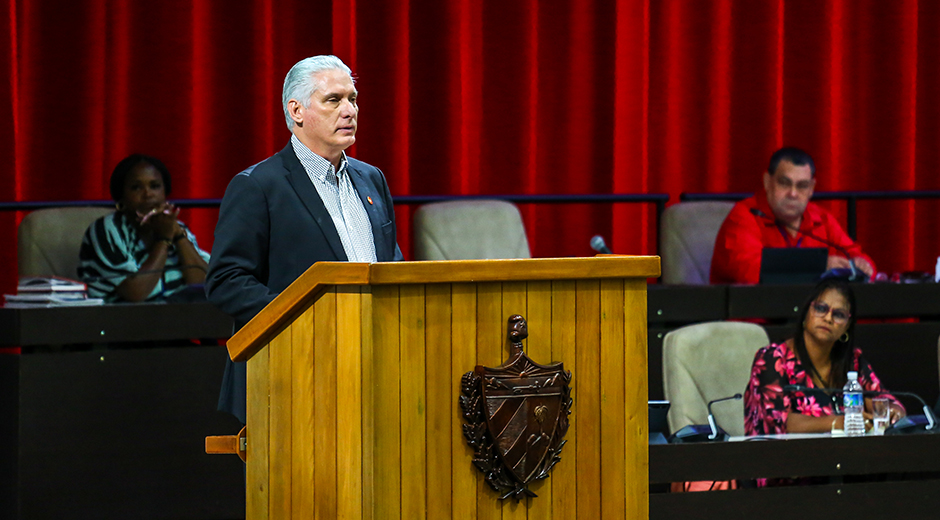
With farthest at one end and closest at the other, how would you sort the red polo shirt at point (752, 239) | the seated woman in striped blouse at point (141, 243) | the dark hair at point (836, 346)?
the red polo shirt at point (752, 239)
the seated woman in striped blouse at point (141, 243)
the dark hair at point (836, 346)

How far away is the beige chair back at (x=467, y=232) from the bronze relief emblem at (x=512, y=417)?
7.36ft

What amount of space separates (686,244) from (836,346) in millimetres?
829

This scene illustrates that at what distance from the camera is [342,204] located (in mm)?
1875

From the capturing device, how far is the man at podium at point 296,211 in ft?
5.85

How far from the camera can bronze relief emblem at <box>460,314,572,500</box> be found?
4.76ft

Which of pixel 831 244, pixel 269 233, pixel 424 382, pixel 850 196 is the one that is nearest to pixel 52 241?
pixel 269 233

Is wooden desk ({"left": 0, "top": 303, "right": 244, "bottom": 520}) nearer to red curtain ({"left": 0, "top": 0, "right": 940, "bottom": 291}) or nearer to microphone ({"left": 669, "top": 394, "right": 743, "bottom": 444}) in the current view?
microphone ({"left": 669, "top": 394, "right": 743, "bottom": 444})

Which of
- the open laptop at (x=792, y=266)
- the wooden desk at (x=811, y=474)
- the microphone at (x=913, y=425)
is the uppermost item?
the open laptop at (x=792, y=266)

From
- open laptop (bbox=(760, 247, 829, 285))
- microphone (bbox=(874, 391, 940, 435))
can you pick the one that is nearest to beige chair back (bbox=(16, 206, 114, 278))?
open laptop (bbox=(760, 247, 829, 285))

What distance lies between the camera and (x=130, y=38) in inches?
180

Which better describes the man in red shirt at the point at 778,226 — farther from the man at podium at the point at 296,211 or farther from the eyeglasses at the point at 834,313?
the man at podium at the point at 296,211

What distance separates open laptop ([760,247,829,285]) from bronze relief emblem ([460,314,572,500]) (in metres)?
2.39

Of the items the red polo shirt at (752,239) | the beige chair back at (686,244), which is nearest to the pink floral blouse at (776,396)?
the red polo shirt at (752,239)

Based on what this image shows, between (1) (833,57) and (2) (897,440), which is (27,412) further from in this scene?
(1) (833,57)
